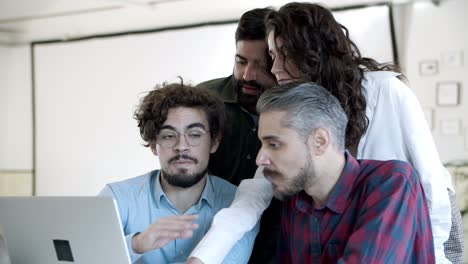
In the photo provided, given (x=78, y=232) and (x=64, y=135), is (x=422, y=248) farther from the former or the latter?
(x=64, y=135)

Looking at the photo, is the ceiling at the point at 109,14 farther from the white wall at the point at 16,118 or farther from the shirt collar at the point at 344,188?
the shirt collar at the point at 344,188

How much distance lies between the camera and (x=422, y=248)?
4.74 ft

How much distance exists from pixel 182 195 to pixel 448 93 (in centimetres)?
376

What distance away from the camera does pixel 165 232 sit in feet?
5.03

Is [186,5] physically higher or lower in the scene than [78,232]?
higher

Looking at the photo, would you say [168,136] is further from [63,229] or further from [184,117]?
[63,229]

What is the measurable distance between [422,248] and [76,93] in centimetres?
596

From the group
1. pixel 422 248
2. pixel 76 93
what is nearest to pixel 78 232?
pixel 422 248

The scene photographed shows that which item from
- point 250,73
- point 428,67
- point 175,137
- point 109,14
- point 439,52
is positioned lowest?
point 175,137

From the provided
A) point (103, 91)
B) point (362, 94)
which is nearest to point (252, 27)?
point (362, 94)

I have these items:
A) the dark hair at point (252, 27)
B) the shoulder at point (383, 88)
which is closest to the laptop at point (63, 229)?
the shoulder at point (383, 88)

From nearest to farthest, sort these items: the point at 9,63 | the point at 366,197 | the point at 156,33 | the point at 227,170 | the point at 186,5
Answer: the point at 366,197 → the point at 227,170 → the point at 186,5 → the point at 156,33 → the point at 9,63

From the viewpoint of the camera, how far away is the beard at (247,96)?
2271 millimetres

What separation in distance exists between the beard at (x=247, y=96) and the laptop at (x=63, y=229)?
39.9 inches
